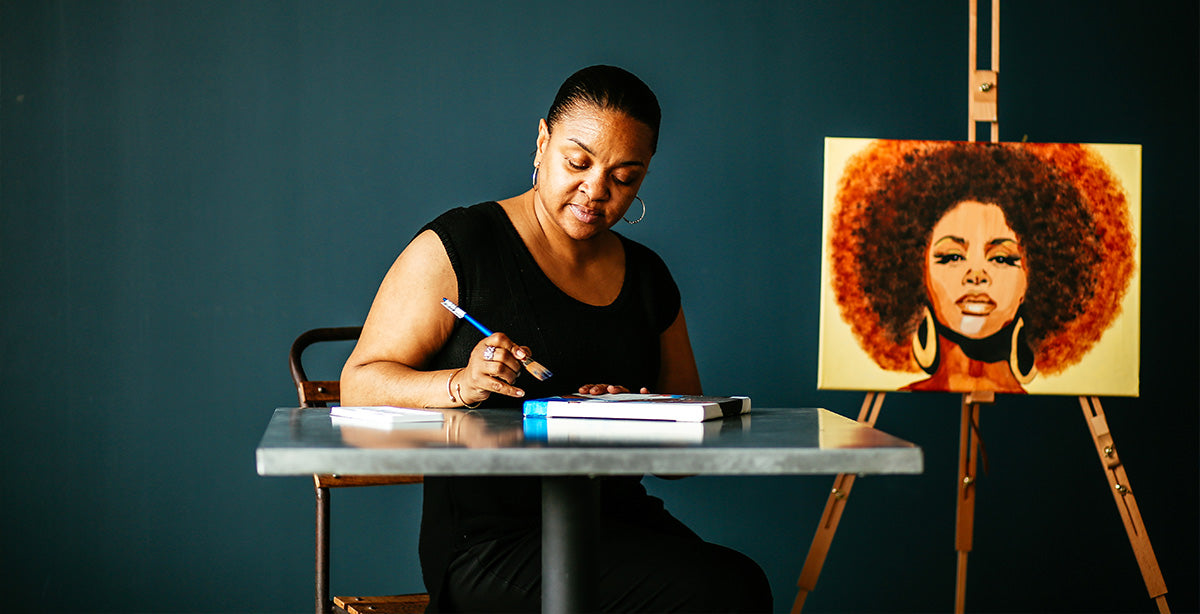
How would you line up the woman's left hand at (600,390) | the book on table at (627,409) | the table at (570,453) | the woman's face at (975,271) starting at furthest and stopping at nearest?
the woman's face at (975,271), the woman's left hand at (600,390), the book on table at (627,409), the table at (570,453)

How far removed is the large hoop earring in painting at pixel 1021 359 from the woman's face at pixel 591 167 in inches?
40.3

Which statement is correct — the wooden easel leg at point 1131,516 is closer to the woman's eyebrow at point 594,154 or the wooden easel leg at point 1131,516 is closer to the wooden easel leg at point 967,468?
the wooden easel leg at point 967,468

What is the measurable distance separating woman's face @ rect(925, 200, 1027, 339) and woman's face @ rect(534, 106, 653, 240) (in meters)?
0.88

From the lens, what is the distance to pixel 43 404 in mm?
2486

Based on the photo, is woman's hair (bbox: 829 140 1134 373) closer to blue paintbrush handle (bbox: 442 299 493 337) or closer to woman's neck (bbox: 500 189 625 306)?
woman's neck (bbox: 500 189 625 306)

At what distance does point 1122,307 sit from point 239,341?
205 cm

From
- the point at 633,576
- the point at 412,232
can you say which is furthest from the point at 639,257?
the point at 412,232

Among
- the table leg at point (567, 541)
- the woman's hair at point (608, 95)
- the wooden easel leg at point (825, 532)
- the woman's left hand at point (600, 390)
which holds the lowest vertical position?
the wooden easel leg at point (825, 532)

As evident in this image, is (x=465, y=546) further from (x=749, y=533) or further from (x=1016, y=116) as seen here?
(x=1016, y=116)

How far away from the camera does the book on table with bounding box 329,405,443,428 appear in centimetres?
115

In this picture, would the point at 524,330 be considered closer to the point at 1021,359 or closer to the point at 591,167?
the point at 591,167

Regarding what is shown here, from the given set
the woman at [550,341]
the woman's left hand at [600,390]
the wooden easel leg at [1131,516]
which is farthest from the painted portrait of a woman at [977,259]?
the woman's left hand at [600,390]

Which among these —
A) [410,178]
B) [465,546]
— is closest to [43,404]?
[410,178]

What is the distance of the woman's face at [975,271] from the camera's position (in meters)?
2.20
